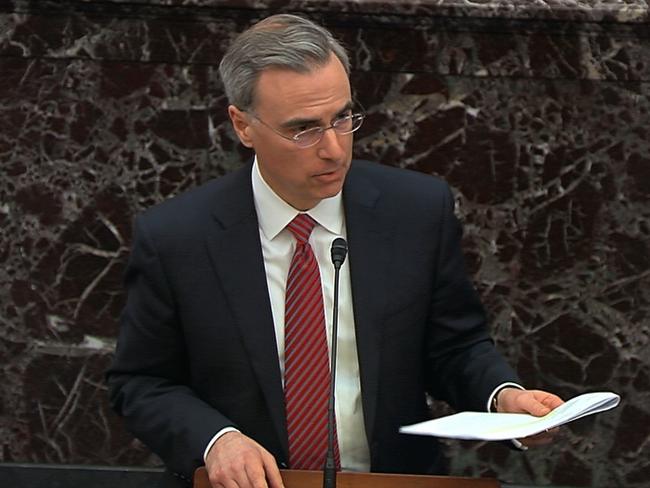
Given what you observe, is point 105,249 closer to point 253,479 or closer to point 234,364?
point 234,364

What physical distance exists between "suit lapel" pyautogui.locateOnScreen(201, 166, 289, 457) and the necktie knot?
69 millimetres

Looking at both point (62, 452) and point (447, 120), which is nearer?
point (447, 120)

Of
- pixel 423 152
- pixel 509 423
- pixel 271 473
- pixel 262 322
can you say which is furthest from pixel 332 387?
pixel 423 152

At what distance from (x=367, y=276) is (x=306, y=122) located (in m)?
0.32

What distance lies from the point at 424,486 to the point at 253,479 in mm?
277

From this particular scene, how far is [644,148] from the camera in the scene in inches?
133

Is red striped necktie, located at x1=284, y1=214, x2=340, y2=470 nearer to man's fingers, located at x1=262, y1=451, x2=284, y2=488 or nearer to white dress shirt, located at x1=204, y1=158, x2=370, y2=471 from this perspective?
white dress shirt, located at x1=204, y1=158, x2=370, y2=471

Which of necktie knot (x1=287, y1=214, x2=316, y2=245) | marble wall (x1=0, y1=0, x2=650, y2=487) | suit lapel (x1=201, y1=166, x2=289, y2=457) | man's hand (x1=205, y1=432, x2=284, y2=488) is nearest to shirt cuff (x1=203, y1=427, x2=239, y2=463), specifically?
man's hand (x1=205, y1=432, x2=284, y2=488)

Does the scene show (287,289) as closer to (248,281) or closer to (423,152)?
(248,281)

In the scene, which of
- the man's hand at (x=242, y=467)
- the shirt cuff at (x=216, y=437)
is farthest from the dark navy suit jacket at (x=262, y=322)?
the man's hand at (x=242, y=467)

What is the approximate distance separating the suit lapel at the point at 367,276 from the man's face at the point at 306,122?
0.12 meters

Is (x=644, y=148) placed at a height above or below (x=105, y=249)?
above

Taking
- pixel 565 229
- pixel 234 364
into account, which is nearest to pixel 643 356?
pixel 565 229

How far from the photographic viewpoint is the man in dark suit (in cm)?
239
